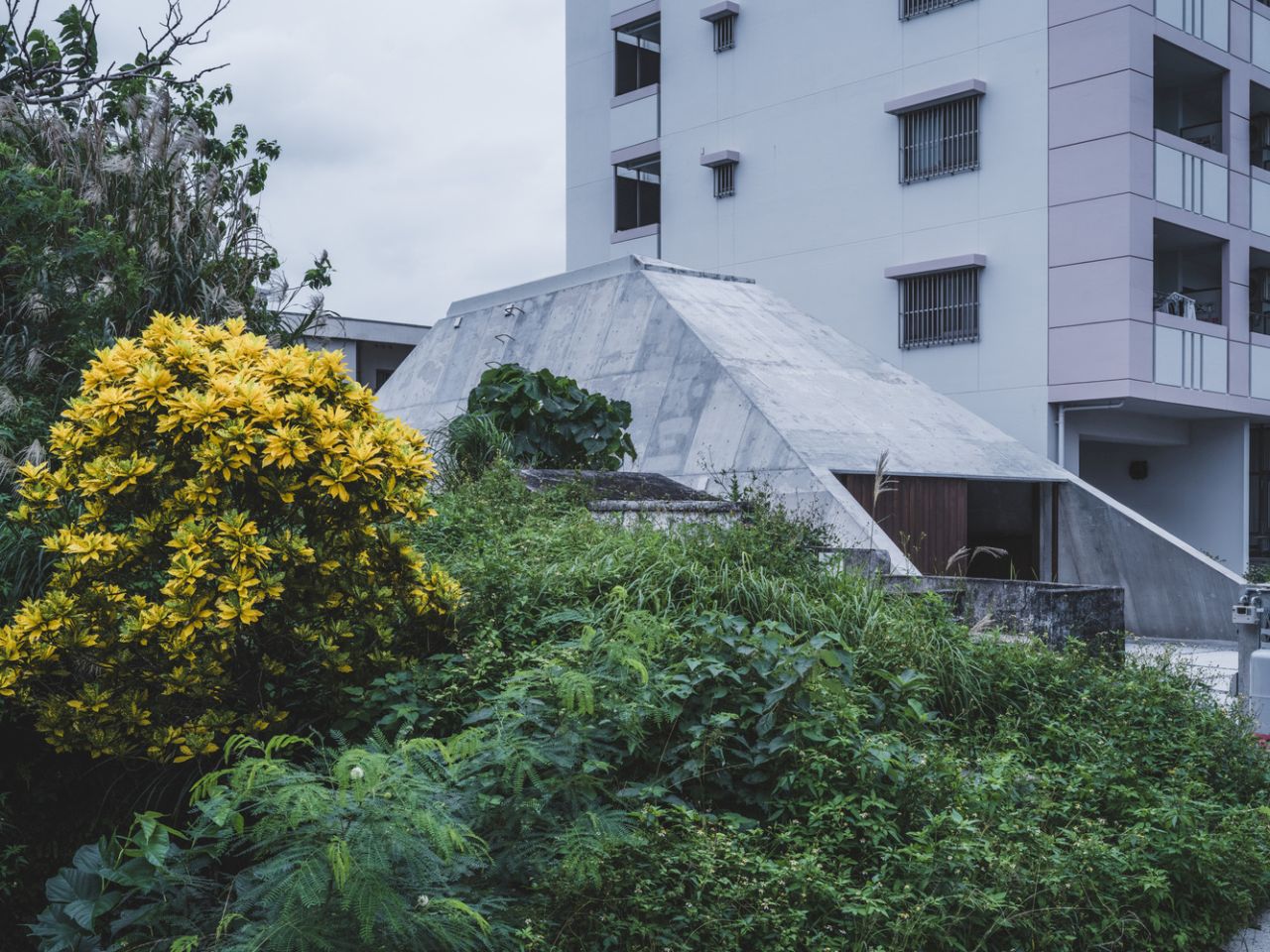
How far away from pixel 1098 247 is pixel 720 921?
1612 centimetres

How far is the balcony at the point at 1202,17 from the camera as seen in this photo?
1831cm

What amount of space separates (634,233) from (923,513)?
13679 mm

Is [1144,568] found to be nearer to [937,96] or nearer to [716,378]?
[716,378]

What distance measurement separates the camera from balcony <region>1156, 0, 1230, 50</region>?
18.3 meters

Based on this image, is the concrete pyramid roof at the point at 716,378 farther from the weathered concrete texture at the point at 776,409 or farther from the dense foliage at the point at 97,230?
the dense foliage at the point at 97,230

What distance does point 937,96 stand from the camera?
1938 cm

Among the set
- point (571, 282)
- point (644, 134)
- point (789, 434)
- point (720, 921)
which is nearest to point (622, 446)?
point (789, 434)

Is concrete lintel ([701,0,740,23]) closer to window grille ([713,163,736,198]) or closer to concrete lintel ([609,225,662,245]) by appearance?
window grille ([713,163,736,198])

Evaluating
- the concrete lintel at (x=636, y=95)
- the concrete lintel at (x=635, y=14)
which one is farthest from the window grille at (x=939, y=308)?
the concrete lintel at (x=635, y=14)

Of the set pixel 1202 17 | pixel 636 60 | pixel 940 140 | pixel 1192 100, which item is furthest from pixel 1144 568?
pixel 636 60

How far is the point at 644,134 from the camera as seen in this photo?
2456cm

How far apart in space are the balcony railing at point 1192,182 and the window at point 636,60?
1120cm

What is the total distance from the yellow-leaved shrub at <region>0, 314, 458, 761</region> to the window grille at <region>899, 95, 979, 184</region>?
642 inches

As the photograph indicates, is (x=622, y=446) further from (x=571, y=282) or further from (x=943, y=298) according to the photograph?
(x=943, y=298)
